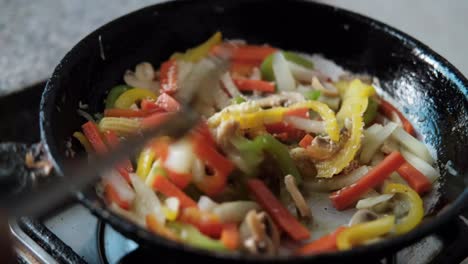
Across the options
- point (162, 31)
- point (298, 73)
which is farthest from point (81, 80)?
point (298, 73)

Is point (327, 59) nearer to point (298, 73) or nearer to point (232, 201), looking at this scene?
point (298, 73)

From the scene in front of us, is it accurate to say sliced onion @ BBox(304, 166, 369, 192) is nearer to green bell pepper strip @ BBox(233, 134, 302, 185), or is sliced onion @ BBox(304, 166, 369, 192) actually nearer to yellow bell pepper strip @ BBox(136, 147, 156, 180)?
green bell pepper strip @ BBox(233, 134, 302, 185)

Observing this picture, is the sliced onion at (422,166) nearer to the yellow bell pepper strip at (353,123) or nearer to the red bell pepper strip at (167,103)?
the yellow bell pepper strip at (353,123)

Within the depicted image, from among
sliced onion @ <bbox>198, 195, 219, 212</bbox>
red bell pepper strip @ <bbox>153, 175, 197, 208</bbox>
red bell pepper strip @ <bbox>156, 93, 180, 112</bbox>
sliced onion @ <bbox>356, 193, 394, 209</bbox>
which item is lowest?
sliced onion @ <bbox>356, 193, 394, 209</bbox>

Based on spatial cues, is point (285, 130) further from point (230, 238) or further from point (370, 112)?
point (230, 238)

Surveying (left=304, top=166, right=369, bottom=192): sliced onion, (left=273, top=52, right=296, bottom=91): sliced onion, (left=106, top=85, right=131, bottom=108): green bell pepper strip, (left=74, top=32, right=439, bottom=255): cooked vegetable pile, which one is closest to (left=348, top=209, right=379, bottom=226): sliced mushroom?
(left=74, top=32, right=439, bottom=255): cooked vegetable pile

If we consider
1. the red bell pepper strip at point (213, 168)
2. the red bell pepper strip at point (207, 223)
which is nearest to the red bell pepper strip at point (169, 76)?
the red bell pepper strip at point (213, 168)

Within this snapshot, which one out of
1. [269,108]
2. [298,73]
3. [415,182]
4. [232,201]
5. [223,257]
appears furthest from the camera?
[298,73]
